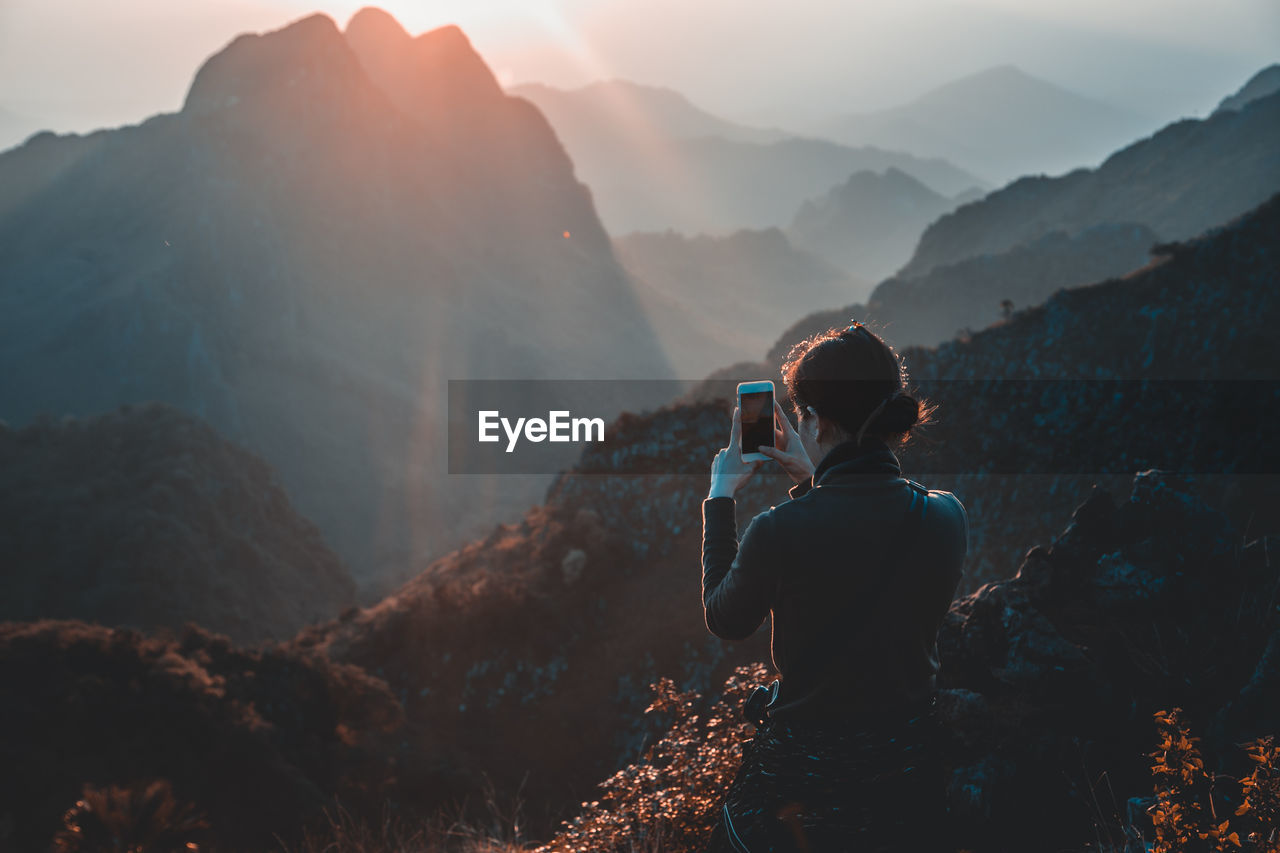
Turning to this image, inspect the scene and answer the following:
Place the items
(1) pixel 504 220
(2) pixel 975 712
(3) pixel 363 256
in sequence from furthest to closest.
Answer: (1) pixel 504 220
(3) pixel 363 256
(2) pixel 975 712

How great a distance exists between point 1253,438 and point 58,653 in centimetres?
2249

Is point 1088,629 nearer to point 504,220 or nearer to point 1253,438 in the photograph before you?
point 1253,438

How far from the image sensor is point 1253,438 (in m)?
12.5

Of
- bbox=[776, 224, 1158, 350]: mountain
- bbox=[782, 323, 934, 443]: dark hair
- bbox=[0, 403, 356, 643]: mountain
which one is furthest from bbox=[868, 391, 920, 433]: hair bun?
bbox=[776, 224, 1158, 350]: mountain

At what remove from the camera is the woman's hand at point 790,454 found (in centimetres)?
247

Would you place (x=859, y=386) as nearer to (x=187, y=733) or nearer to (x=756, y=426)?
(x=756, y=426)

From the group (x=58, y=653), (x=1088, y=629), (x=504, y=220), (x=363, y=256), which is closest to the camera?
(x=1088, y=629)

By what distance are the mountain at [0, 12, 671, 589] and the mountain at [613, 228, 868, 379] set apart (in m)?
9.98

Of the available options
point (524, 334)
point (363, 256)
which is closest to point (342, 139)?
point (363, 256)

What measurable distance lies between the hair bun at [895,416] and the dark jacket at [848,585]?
0.20 ft

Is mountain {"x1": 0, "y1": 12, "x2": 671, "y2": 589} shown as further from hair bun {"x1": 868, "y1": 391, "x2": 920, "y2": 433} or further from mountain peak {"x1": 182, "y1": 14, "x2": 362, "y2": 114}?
hair bun {"x1": 868, "y1": 391, "x2": 920, "y2": 433}

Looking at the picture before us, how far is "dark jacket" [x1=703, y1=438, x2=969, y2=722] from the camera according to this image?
2072 millimetres

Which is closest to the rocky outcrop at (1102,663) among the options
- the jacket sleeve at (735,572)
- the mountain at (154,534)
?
the jacket sleeve at (735,572)

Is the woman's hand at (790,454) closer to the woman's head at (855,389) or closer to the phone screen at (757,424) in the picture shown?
the phone screen at (757,424)
